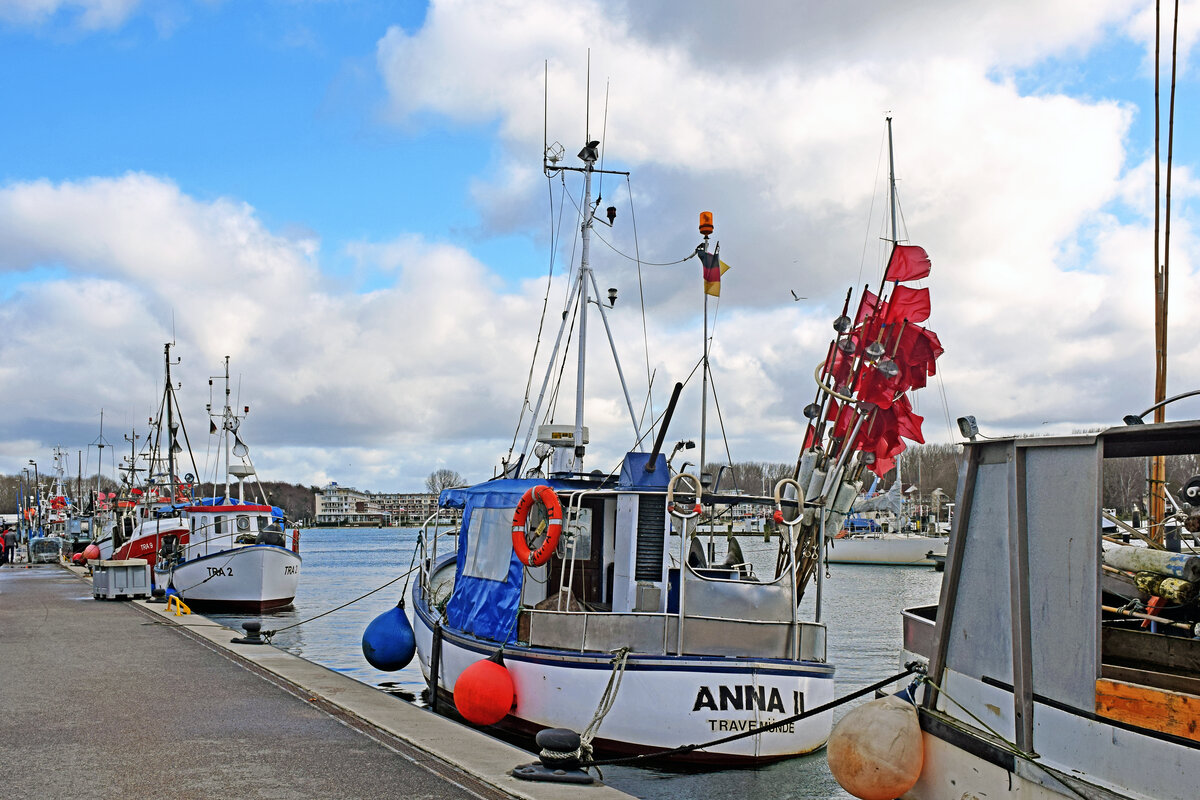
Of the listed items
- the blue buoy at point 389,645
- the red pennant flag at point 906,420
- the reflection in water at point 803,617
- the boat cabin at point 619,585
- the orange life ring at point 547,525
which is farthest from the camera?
the blue buoy at point 389,645

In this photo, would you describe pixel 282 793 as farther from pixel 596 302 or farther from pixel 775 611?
pixel 596 302

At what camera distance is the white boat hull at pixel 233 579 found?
30.5 m

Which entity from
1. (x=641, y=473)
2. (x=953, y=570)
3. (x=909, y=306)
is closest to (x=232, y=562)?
(x=641, y=473)

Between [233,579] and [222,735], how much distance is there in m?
22.0

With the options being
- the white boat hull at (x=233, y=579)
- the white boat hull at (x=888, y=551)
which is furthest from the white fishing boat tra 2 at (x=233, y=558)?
the white boat hull at (x=888, y=551)

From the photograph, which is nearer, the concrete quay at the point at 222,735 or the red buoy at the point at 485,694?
the concrete quay at the point at 222,735

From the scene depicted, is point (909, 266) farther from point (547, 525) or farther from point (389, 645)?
point (389, 645)

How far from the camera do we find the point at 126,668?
46.3 ft

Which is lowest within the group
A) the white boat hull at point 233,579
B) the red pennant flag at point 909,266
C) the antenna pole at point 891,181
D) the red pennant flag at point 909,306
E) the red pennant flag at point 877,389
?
the white boat hull at point 233,579

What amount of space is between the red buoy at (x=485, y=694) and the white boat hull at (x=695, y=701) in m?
0.56

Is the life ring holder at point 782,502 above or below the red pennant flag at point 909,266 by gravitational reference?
below

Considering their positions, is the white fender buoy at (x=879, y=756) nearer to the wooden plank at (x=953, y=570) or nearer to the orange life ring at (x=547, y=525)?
the wooden plank at (x=953, y=570)

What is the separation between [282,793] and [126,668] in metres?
7.50

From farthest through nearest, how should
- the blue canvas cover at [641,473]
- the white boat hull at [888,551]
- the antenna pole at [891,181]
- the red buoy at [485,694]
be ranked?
the white boat hull at [888,551]
the antenna pole at [891,181]
the blue canvas cover at [641,473]
the red buoy at [485,694]
